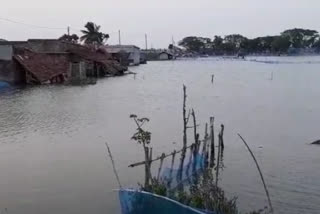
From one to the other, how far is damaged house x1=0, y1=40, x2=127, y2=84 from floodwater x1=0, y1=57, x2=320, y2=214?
14459 millimetres

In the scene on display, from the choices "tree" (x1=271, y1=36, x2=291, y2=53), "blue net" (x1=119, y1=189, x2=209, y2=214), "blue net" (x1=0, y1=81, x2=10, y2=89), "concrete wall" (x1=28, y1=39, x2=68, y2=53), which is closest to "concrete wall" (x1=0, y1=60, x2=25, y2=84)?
"blue net" (x1=0, y1=81, x2=10, y2=89)

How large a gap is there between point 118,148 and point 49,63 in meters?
39.4

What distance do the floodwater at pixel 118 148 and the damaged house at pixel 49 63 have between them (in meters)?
14.5

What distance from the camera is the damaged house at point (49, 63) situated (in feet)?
168

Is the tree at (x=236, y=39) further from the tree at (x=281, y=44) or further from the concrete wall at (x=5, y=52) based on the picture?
the concrete wall at (x=5, y=52)

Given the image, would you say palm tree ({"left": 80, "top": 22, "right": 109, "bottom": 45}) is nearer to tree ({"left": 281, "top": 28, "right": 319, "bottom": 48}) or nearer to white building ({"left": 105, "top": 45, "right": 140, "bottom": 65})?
white building ({"left": 105, "top": 45, "right": 140, "bottom": 65})

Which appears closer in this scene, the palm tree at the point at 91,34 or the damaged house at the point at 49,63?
the damaged house at the point at 49,63

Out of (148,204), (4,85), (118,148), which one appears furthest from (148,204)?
(4,85)

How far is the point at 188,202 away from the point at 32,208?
5.33 metres

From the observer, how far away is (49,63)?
185 ft

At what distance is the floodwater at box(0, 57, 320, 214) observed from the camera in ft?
43.0

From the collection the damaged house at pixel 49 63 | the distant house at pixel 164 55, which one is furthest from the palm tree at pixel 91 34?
the distant house at pixel 164 55

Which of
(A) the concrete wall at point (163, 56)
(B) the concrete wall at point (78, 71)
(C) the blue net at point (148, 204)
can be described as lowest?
(A) the concrete wall at point (163, 56)

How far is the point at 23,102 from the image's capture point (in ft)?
117
